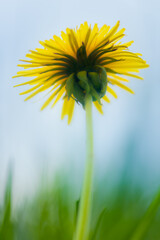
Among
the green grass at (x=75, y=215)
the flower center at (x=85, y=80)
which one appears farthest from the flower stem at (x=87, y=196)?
the flower center at (x=85, y=80)

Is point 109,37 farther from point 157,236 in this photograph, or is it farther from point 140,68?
point 157,236

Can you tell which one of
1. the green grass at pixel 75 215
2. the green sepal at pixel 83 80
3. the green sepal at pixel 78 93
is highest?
the green sepal at pixel 83 80

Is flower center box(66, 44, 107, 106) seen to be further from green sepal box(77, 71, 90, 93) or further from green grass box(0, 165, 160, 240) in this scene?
green grass box(0, 165, 160, 240)

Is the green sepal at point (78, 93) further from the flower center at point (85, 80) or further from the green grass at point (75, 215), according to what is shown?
the green grass at point (75, 215)

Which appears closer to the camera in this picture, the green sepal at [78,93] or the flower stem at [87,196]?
the flower stem at [87,196]

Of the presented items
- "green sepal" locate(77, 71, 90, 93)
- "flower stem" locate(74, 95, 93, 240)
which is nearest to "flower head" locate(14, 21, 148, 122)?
"green sepal" locate(77, 71, 90, 93)

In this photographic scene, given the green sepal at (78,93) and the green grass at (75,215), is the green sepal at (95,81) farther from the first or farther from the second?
the green grass at (75,215)

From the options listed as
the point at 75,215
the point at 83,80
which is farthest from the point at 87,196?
the point at 83,80

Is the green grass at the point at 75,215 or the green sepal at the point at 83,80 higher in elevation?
the green sepal at the point at 83,80

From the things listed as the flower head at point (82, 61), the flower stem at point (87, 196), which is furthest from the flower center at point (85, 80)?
the flower stem at point (87, 196)
